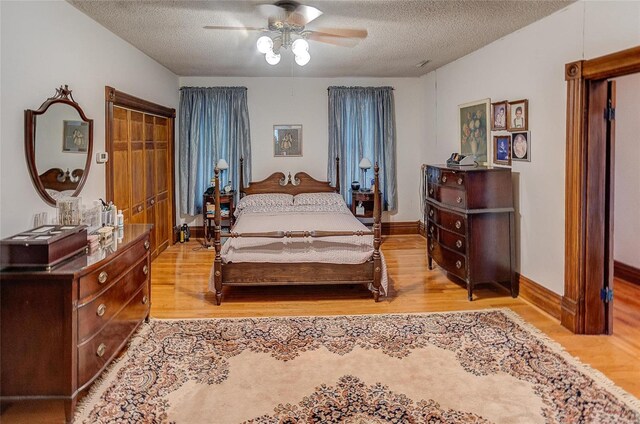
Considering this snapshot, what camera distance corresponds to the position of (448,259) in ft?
16.1

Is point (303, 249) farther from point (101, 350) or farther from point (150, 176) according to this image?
point (150, 176)

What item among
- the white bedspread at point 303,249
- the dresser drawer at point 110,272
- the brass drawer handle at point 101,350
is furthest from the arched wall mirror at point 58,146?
the white bedspread at point 303,249

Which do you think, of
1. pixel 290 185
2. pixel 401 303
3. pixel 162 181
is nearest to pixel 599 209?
pixel 401 303

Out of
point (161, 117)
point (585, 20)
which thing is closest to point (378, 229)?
point (585, 20)

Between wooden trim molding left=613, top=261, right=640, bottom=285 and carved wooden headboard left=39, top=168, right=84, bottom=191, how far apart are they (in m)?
5.47

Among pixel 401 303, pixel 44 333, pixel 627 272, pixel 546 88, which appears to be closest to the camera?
pixel 44 333

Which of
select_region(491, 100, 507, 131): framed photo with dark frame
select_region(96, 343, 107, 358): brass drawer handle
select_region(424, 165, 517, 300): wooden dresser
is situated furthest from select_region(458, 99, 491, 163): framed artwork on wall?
select_region(96, 343, 107, 358): brass drawer handle

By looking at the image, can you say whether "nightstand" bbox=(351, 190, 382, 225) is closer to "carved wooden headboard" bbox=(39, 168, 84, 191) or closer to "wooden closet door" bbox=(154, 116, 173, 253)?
"wooden closet door" bbox=(154, 116, 173, 253)

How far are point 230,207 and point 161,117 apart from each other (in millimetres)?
1560

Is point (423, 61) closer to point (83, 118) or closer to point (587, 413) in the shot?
point (83, 118)

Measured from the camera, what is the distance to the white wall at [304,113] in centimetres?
723

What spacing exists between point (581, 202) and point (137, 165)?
15.2 ft

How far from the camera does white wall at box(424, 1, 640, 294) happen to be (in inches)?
131

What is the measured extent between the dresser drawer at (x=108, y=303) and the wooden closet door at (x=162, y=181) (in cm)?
290
